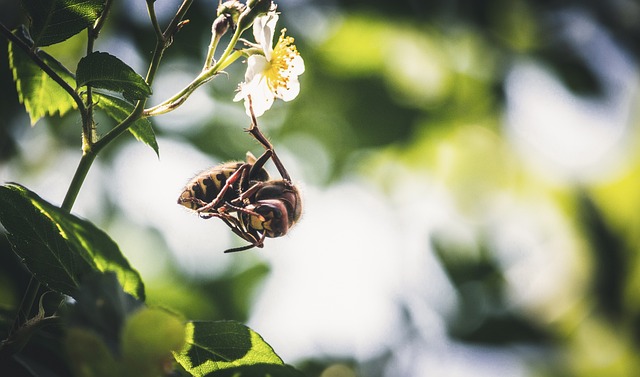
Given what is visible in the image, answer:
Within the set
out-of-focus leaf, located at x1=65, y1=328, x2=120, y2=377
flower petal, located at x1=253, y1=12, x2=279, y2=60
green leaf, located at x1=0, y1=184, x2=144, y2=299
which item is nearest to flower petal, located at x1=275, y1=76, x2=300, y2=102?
flower petal, located at x1=253, y1=12, x2=279, y2=60

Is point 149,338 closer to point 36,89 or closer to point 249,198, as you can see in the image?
point 249,198

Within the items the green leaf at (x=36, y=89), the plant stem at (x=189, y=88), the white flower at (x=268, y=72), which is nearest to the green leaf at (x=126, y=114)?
the plant stem at (x=189, y=88)

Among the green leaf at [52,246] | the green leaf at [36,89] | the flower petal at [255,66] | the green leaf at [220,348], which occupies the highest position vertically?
the flower petal at [255,66]

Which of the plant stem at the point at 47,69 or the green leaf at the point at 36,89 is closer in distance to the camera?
the plant stem at the point at 47,69

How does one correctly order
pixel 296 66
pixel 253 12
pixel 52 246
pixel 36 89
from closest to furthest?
pixel 52 246 < pixel 253 12 < pixel 36 89 < pixel 296 66

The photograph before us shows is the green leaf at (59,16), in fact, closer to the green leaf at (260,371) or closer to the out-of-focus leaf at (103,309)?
the out-of-focus leaf at (103,309)

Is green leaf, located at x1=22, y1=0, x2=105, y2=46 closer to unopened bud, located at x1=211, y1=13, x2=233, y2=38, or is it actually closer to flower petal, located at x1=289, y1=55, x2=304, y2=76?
unopened bud, located at x1=211, y1=13, x2=233, y2=38

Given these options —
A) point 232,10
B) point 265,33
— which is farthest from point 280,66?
point 232,10
